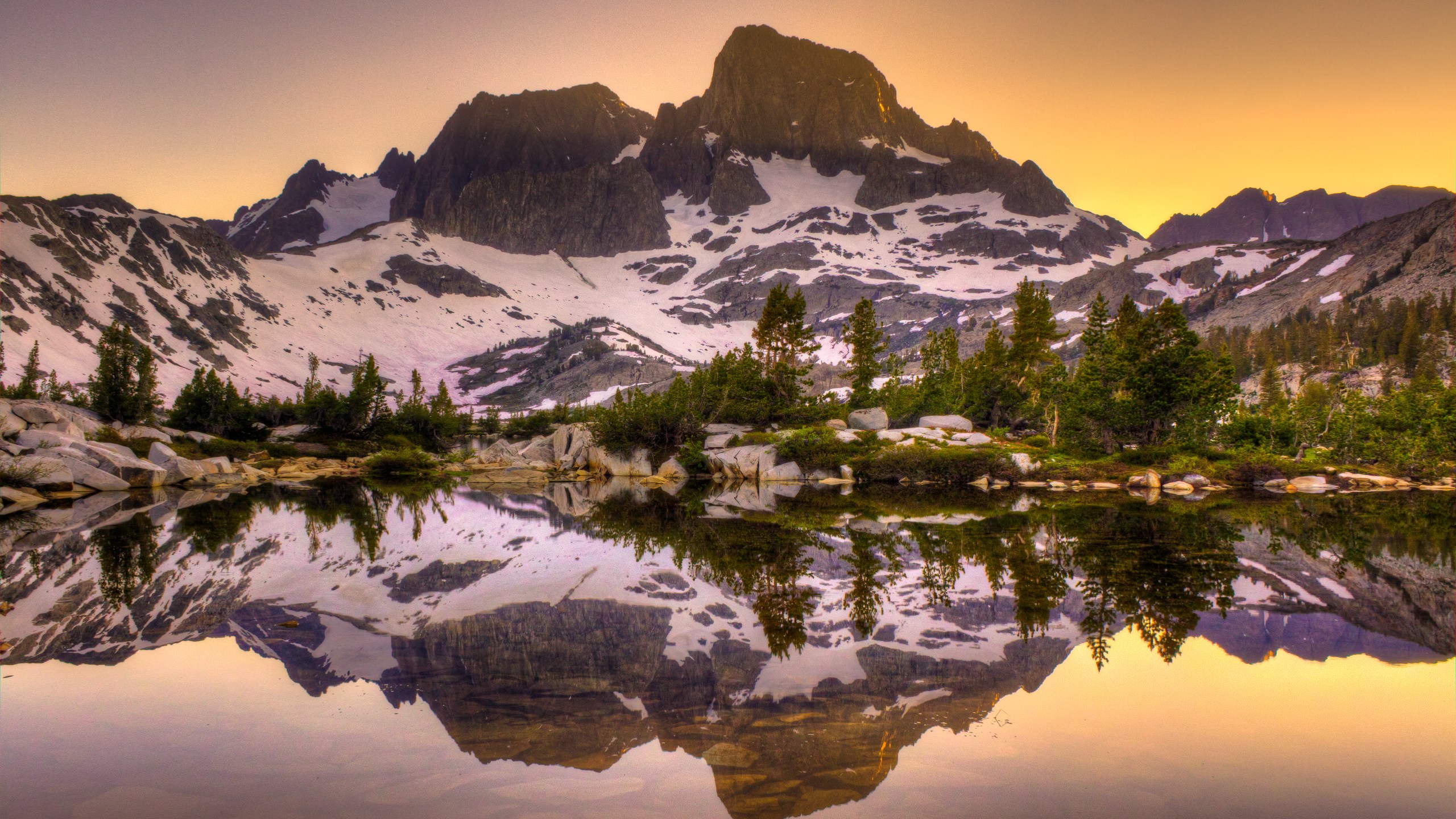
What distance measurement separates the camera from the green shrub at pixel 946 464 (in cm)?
3234

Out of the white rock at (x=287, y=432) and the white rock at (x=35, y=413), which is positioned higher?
the white rock at (x=35, y=413)

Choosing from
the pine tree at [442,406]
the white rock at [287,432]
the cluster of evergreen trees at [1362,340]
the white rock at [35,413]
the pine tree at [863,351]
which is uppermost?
the cluster of evergreen trees at [1362,340]

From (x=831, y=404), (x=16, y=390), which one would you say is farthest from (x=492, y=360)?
(x=831, y=404)

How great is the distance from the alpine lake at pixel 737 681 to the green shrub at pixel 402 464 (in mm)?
30451

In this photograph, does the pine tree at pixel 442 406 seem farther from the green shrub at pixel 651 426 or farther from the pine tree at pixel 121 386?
the green shrub at pixel 651 426

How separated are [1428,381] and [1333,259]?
160m

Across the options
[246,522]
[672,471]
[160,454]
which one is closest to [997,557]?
[246,522]

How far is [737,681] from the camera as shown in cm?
612

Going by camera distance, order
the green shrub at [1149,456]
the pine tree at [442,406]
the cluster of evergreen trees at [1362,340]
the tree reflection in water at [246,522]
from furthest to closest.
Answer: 1. the cluster of evergreen trees at [1362,340]
2. the pine tree at [442,406]
3. the green shrub at [1149,456]
4. the tree reflection in water at [246,522]

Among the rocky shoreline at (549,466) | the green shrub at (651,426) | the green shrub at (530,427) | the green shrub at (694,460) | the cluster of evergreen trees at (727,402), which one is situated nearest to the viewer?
the rocky shoreline at (549,466)

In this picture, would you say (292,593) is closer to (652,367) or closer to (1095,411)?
(1095,411)

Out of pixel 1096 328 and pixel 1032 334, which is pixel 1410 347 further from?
pixel 1096 328

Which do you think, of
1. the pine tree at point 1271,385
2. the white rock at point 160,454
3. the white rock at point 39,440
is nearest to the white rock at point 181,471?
the white rock at point 160,454

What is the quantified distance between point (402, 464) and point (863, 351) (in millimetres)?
33064
